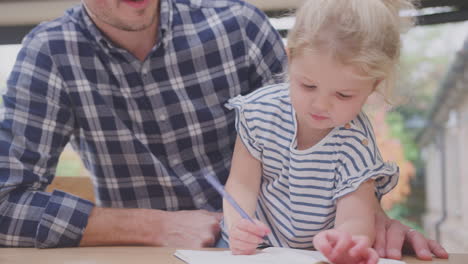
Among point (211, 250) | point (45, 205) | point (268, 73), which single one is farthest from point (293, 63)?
point (45, 205)

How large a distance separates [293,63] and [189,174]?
0.60 m

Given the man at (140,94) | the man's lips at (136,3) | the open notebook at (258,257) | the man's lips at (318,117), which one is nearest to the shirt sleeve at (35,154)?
the man at (140,94)

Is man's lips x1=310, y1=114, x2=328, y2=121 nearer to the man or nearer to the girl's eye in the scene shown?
the girl's eye

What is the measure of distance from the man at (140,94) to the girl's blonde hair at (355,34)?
52cm

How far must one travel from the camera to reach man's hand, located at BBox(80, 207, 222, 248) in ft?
4.23

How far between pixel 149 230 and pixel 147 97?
1.26ft

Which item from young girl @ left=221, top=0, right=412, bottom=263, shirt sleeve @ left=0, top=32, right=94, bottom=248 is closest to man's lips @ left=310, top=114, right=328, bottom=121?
young girl @ left=221, top=0, right=412, bottom=263

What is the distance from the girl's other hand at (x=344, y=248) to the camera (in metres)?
0.86

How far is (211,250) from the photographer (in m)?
1.09

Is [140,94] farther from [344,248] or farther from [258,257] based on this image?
[344,248]

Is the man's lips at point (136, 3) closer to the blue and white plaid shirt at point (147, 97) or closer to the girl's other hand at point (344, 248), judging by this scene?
the blue and white plaid shirt at point (147, 97)

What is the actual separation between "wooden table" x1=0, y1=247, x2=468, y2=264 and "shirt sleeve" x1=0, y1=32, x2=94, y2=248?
0.25 feet

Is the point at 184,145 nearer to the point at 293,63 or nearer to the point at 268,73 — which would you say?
the point at 268,73

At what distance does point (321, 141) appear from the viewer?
1.11 m
